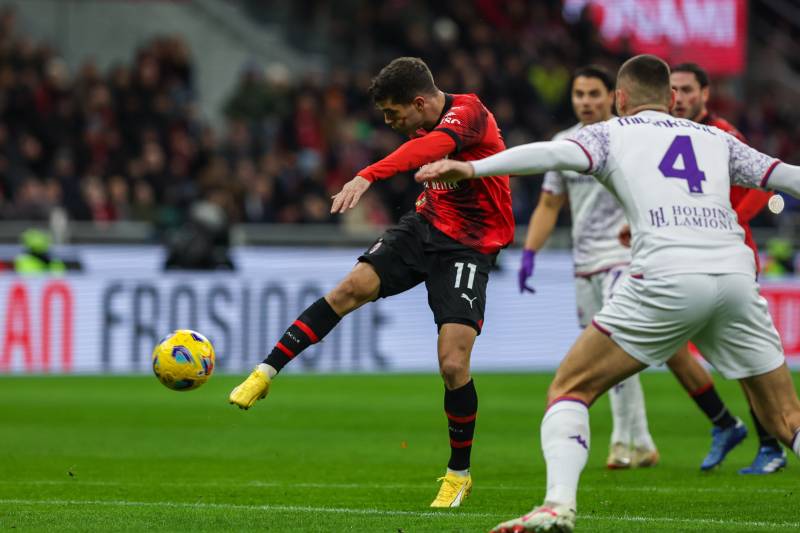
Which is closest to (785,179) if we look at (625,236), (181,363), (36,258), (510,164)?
(510,164)

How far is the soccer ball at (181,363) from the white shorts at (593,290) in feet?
10.1

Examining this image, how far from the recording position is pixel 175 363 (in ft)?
25.7

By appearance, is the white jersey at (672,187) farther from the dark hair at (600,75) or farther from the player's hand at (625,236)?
the dark hair at (600,75)

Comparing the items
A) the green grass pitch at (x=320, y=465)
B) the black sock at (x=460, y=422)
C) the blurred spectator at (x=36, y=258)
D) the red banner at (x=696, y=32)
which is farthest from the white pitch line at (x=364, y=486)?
the red banner at (x=696, y=32)

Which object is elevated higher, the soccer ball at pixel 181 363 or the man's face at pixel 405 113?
the man's face at pixel 405 113

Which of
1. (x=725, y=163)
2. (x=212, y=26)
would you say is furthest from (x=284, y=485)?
(x=212, y=26)

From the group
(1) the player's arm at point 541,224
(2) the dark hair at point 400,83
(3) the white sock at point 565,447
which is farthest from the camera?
(1) the player's arm at point 541,224

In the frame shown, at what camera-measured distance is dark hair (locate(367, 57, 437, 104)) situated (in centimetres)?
754

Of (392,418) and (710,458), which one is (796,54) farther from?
(710,458)

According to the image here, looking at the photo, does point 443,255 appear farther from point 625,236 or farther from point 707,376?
point 707,376

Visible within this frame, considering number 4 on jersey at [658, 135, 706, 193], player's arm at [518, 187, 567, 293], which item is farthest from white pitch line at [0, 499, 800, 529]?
player's arm at [518, 187, 567, 293]

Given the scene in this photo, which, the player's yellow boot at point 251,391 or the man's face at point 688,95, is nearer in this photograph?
the player's yellow boot at point 251,391

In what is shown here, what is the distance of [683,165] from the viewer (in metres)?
6.07

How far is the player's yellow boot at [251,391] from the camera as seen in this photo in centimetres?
726
